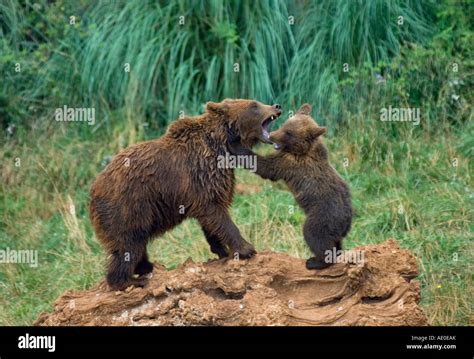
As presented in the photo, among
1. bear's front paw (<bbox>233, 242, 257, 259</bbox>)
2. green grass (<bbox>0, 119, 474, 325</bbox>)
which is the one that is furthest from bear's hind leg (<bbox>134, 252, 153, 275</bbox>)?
green grass (<bbox>0, 119, 474, 325</bbox>)

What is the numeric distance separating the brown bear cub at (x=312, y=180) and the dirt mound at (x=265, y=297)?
260mm

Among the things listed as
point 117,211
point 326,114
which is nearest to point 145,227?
point 117,211

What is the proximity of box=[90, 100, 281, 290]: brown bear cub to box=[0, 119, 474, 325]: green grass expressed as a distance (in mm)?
2438

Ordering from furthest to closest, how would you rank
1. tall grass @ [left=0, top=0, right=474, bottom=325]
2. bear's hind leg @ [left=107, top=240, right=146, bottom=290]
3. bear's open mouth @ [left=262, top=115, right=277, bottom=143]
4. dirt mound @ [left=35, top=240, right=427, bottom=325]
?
1. tall grass @ [left=0, top=0, right=474, bottom=325]
2. bear's open mouth @ [left=262, top=115, right=277, bottom=143]
3. bear's hind leg @ [left=107, top=240, right=146, bottom=290]
4. dirt mound @ [left=35, top=240, right=427, bottom=325]

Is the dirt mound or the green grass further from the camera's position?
the green grass

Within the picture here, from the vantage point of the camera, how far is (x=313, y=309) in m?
7.07

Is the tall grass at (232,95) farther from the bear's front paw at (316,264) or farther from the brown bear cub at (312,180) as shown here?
the bear's front paw at (316,264)

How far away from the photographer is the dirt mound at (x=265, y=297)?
686 centimetres

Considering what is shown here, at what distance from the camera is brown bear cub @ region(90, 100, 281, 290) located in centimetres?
734

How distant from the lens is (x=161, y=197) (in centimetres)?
745

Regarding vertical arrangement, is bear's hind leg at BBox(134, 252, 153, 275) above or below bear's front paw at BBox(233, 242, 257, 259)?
below

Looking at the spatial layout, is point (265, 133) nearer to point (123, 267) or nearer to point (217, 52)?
point (123, 267)

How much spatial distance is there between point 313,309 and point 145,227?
1.47 m

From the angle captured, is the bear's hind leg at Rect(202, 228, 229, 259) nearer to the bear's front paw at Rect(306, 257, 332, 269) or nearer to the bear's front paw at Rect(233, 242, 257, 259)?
the bear's front paw at Rect(233, 242, 257, 259)
